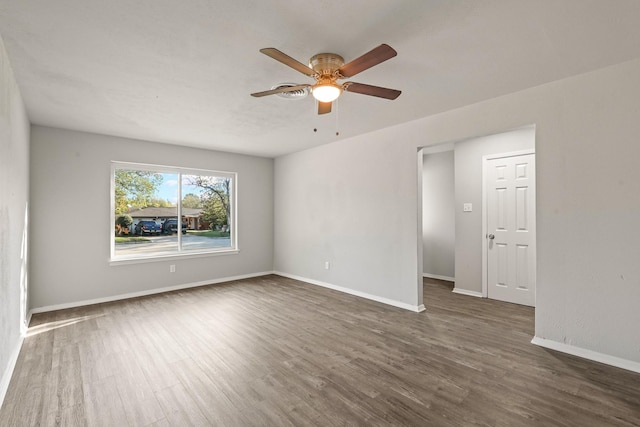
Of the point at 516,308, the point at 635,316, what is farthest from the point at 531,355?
the point at 516,308

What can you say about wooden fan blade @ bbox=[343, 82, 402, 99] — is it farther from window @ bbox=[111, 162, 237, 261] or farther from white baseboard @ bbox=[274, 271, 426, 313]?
window @ bbox=[111, 162, 237, 261]

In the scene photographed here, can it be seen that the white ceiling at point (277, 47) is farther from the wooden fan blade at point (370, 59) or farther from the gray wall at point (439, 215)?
the gray wall at point (439, 215)

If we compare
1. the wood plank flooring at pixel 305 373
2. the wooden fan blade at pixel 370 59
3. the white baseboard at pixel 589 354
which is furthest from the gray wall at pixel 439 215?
the wooden fan blade at pixel 370 59

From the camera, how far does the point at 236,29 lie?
191 cm

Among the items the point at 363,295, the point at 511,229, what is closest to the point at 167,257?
the point at 363,295

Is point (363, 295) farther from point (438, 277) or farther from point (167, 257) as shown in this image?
point (167, 257)

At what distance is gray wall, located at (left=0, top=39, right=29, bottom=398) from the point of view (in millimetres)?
2160

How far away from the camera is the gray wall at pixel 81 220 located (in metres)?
3.89

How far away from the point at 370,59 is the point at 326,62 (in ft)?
1.61

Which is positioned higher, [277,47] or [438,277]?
[277,47]

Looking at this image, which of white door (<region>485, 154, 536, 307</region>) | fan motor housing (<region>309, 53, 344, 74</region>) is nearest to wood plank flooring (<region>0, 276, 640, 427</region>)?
white door (<region>485, 154, 536, 307</region>)

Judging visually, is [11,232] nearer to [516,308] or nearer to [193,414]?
[193,414]

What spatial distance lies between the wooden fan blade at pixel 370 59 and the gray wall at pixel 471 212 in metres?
3.27

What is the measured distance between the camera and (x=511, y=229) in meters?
4.21
